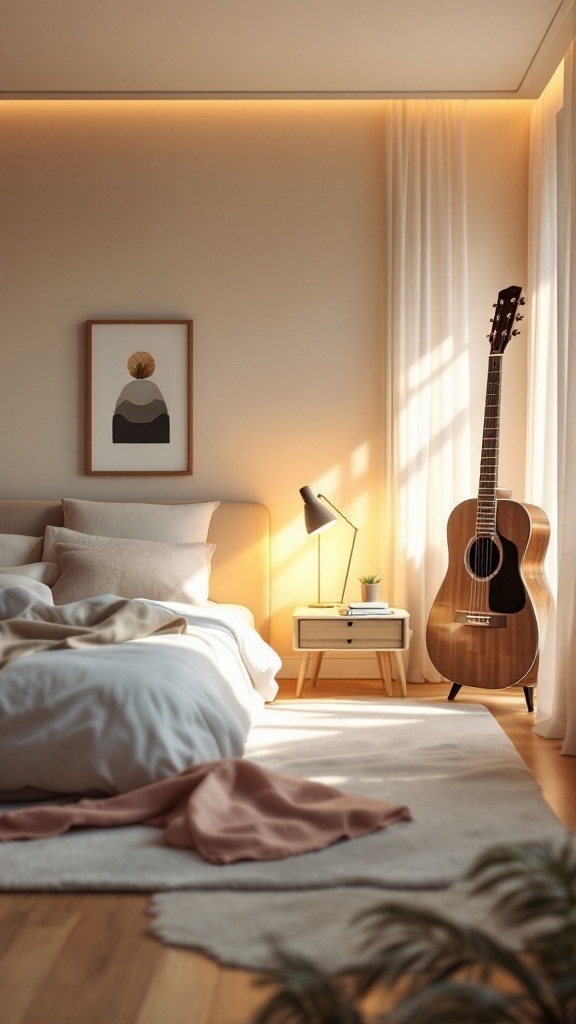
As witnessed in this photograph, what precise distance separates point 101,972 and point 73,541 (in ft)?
10.0

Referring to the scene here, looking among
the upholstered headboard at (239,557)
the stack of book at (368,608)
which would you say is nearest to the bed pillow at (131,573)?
the upholstered headboard at (239,557)

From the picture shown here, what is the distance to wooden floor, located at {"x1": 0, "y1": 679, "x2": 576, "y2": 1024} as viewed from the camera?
170 centimetres

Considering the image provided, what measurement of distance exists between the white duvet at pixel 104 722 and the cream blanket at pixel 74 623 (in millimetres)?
125

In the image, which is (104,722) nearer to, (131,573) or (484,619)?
(131,573)

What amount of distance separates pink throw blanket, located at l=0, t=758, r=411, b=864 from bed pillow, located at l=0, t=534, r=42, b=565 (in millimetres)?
2233

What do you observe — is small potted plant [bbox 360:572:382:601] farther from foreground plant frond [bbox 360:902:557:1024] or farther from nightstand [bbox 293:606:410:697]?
foreground plant frond [bbox 360:902:557:1024]

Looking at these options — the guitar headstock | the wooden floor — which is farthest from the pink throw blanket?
the guitar headstock

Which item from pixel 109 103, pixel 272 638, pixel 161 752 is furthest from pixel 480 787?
pixel 109 103

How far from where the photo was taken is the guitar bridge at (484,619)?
4.43 m

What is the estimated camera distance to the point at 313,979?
733 millimetres

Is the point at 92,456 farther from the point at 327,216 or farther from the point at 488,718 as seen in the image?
the point at 488,718

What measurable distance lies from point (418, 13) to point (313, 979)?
14.1 ft

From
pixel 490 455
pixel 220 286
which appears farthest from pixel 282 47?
pixel 490 455

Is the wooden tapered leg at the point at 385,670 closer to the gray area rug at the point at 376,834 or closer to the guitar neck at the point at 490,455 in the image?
the gray area rug at the point at 376,834
